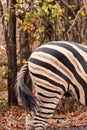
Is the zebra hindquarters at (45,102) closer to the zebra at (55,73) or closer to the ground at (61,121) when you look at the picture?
the zebra at (55,73)

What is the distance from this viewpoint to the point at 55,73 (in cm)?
488

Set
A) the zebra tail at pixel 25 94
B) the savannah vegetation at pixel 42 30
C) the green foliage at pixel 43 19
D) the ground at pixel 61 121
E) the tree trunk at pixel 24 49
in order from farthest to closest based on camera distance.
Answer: the tree trunk at pixel 24 49, the savannah vegetation at pixel 42 30, the green foliage at pixel 43 19, the ground at pixel 61 121, the zebra tail at pixel 25 94

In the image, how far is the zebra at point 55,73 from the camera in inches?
191

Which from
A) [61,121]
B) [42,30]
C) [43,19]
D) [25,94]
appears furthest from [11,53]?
[25,94]

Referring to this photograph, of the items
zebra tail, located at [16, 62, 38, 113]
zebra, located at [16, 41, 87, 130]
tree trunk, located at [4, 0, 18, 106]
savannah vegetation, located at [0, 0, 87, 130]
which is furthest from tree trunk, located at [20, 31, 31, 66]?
zebra, located at [16, 41, 87, 130]

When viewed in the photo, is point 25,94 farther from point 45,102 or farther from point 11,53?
point 11,53

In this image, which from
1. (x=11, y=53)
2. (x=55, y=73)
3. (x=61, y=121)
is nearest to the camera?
(x=55, y=73)

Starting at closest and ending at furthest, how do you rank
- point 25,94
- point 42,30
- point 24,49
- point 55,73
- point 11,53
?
point 55,73, point 25,94, point 42,30, point 11,53, point 24,49

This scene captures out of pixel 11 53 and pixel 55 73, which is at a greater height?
pixel 55 73

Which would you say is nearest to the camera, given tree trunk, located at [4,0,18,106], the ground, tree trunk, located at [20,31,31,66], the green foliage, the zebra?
the zebra

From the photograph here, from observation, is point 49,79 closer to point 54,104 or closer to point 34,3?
point 54,104

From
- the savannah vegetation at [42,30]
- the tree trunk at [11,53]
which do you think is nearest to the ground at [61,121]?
the savannah vegetation at [42,30]

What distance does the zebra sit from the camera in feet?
15.9

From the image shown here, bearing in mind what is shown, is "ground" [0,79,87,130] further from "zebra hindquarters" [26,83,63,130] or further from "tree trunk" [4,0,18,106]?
"zebra hindquarters" [26,83,63,130]
